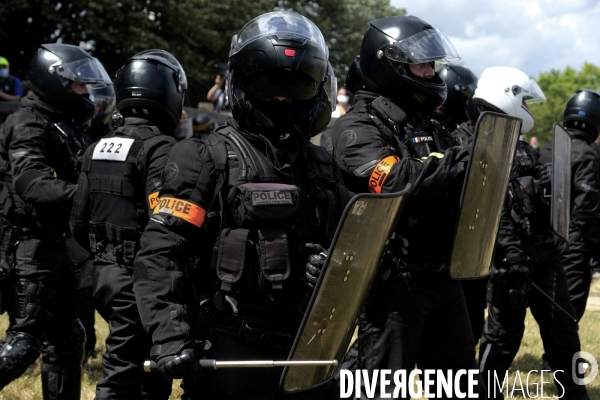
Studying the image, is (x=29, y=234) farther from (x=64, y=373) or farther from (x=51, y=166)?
(x=64, y=373)

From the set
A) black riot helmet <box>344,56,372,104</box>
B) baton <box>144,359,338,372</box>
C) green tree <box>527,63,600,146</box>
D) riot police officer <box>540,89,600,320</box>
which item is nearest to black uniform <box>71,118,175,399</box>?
black riot helmet <box>344,56,372,104</box>

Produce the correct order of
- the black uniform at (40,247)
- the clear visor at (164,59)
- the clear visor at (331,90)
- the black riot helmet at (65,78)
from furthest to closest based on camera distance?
the black riot helmet at (65,78)
the black uniform at (40,247)
the clear visor at (164,59)
the clear visor at (331,90)

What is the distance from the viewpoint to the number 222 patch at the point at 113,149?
13.1 feet

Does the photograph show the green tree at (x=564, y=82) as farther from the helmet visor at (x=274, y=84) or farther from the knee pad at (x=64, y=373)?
the helmet visor at (x=274, y=84)

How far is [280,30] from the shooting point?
2.98 meters

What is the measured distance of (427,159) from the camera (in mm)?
3656

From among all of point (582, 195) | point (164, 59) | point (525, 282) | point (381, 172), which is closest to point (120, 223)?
point (164, 59)

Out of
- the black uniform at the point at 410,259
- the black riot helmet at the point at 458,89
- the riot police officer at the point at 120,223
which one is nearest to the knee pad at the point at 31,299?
the riot police officer at the point at 120,223

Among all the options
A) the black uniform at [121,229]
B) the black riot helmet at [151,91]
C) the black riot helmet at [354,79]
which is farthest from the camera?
the black riot helmet at [354,79]

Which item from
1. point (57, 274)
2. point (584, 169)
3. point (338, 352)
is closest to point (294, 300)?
point (338, 352)

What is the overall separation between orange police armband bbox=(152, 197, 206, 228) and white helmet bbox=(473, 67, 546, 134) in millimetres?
3236

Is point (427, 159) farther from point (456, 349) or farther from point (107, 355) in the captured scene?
point (107, 355)

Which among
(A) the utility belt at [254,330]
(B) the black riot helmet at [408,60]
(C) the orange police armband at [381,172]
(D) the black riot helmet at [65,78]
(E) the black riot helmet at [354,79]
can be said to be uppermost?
(B) the black riot helmet at [408,60]

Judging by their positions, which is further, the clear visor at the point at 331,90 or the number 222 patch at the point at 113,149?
the number 222 patch at the point at 113,149
